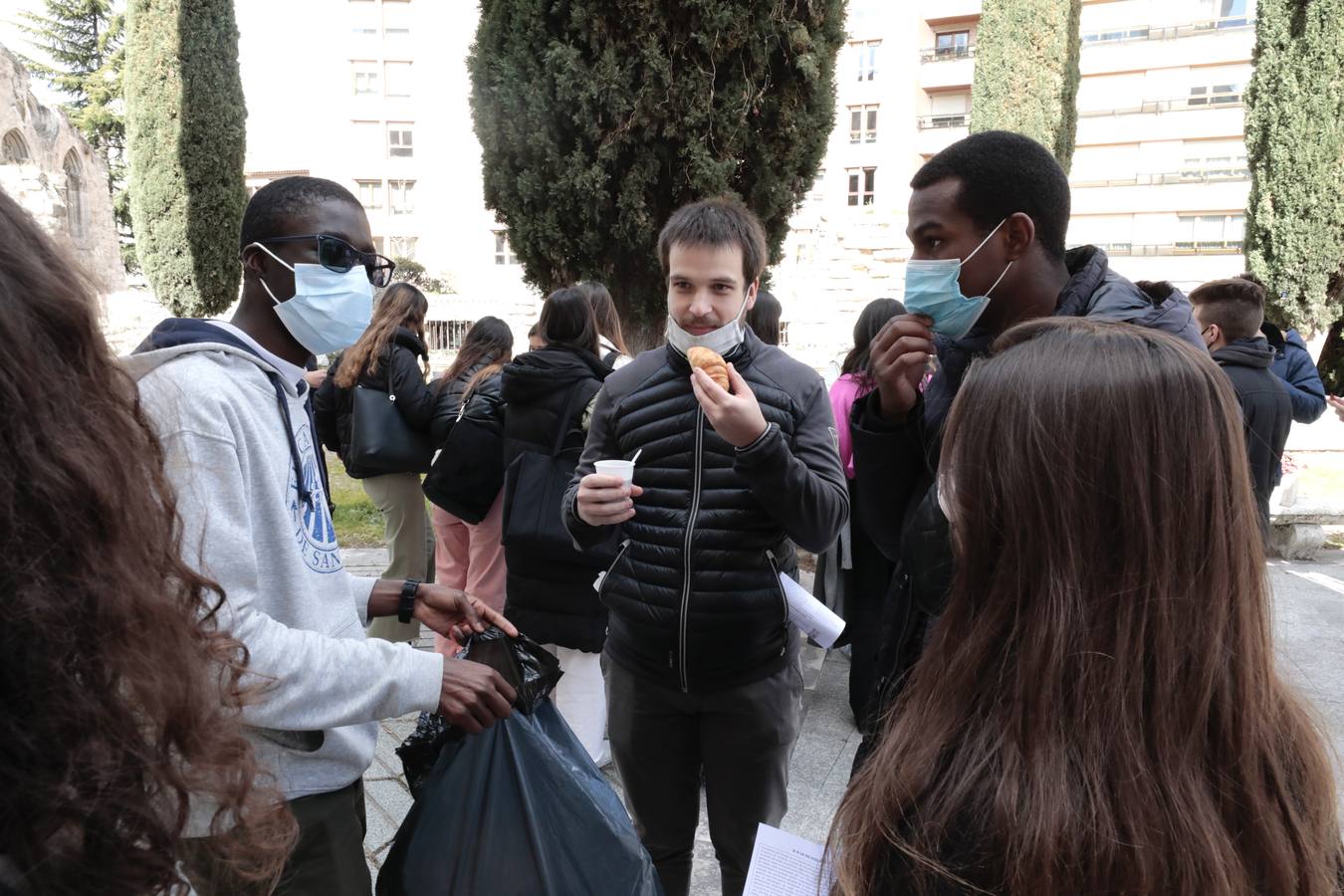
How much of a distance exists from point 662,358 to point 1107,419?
176cm

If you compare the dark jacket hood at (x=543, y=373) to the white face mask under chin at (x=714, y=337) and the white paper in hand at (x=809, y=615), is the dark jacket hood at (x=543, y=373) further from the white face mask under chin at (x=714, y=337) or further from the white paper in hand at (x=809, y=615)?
the white paper in hand at (x=809, y=615)

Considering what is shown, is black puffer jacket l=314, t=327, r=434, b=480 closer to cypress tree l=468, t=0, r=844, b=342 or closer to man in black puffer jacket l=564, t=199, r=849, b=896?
cypress tree l=468, t=0, r=844, b=342

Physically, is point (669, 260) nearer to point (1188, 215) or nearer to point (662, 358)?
point (662, 358)

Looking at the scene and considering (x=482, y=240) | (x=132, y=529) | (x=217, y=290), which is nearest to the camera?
(x=132, y=529)

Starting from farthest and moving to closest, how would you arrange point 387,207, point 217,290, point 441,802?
point 387,207 < point 217,290 < point 441,802

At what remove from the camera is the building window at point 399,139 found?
45.6 metres

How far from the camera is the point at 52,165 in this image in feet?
65.5

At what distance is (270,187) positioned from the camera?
218 cm

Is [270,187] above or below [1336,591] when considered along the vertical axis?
above

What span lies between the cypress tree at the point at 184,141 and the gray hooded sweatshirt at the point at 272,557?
1547 cm

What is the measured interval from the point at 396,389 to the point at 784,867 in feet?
13.7

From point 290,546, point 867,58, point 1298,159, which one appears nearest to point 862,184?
point 867,58

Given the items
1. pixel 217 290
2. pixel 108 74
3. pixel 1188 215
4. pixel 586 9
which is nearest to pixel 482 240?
pixel 108 74

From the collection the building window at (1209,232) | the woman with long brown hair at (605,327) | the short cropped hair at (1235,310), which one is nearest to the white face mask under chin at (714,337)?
the woman with long brown hair at (605,327)
